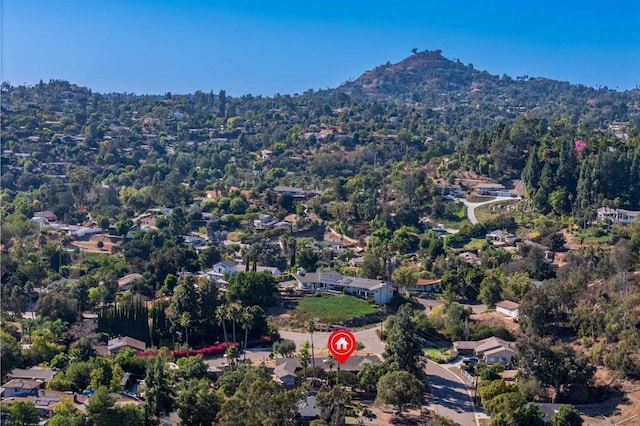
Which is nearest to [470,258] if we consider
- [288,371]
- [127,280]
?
[288,371]

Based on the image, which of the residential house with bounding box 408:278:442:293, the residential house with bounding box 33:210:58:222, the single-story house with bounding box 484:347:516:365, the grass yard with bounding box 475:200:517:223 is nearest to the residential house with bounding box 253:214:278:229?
the grass yard with bounding box 475:200:517:223

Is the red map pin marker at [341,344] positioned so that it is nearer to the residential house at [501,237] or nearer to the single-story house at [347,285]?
the single-story house at [347,285]

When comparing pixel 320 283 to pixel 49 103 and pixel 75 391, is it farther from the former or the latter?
pixel 49 103

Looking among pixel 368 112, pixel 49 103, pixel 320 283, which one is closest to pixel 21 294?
pixel 320 283

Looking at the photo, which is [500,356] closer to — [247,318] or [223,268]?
[247,318]

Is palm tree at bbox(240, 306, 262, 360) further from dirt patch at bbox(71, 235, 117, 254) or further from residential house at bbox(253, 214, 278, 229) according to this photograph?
residential house at bbox(253, 214, 278, 229)
